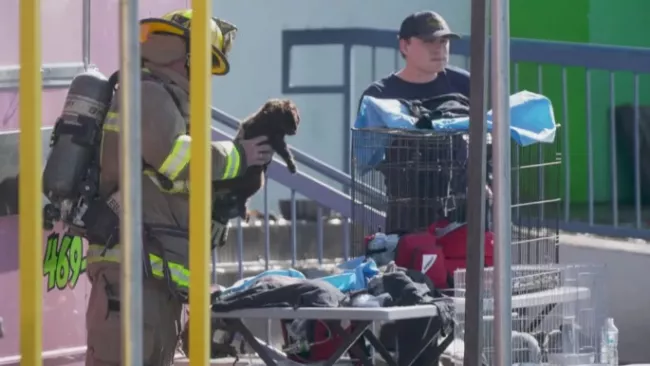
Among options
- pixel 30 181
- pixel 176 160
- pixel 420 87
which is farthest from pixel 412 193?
pixel 30 181

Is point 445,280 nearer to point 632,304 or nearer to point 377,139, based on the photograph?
point 377,139

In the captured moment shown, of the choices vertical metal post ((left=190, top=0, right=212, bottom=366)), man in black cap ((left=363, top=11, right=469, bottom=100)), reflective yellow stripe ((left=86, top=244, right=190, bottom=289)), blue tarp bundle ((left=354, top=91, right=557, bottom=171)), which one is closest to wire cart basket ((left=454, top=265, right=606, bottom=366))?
blue tarp bundle ((left=354, top=91, right=557, bottom=171))

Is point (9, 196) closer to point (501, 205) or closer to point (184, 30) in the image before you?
point (184, 30)

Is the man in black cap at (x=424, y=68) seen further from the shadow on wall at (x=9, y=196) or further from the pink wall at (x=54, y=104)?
the shadow on wall at (x=9, y=196)

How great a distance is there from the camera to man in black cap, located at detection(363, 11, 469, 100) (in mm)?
6828

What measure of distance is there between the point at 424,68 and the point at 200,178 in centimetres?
331

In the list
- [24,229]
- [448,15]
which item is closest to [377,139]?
[24,229]

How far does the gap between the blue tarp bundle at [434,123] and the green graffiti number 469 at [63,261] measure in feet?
4.26

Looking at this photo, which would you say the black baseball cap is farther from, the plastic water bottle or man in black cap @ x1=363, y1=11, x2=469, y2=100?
the plastic water bottle

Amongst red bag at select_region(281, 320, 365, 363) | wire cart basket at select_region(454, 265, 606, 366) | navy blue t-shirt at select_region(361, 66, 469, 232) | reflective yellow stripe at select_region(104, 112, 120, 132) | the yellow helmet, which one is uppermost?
Result: the yellow helmet

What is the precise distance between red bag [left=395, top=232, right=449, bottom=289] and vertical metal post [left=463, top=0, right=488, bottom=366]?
5.29ft

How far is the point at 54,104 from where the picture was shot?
223 inches

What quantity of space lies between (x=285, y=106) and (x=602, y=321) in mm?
1480

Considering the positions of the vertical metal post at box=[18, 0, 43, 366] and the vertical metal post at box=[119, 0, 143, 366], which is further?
the vertical metal post at box=[18, 0, 43, 366]
